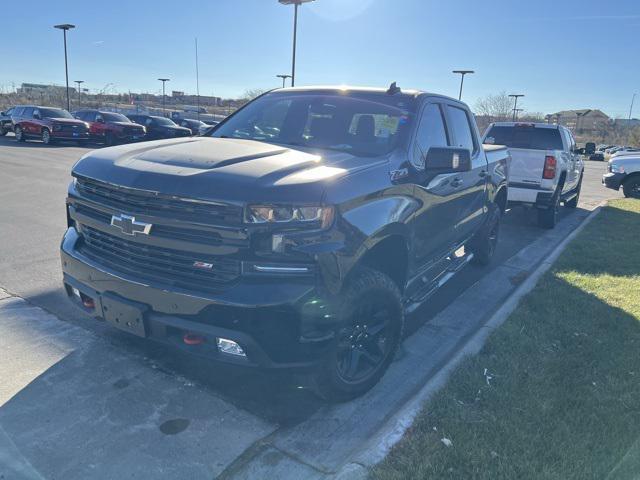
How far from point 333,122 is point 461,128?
1886mm

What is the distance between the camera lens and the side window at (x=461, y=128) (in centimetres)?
488

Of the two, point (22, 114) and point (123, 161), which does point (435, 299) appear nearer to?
point (123, 161)

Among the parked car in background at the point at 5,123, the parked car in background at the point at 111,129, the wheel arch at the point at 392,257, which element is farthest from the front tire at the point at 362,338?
the parked car in background at the point at 5,123

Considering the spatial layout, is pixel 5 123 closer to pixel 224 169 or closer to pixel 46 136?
pixel 46 136

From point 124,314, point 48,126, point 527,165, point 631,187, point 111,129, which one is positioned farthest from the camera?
point 111,129

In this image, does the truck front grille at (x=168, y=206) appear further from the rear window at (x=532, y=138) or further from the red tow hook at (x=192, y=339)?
the rear window at (x=532, y=138)

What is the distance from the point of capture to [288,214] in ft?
8.50

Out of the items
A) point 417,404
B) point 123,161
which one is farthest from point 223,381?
point 123,161

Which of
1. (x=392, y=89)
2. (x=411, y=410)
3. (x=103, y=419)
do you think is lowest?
(x=103, y=419)

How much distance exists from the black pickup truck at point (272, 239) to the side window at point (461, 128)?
40.8 inches

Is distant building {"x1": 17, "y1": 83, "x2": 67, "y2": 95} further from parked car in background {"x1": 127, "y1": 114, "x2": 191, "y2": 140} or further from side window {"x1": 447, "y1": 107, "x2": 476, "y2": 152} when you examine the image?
side window {"x1": 447, "y1": 107, "x2": 476, "y2": 152}

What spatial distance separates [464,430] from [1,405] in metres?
2.76

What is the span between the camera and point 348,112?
3.94 m

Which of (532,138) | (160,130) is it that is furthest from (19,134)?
(532,138)
